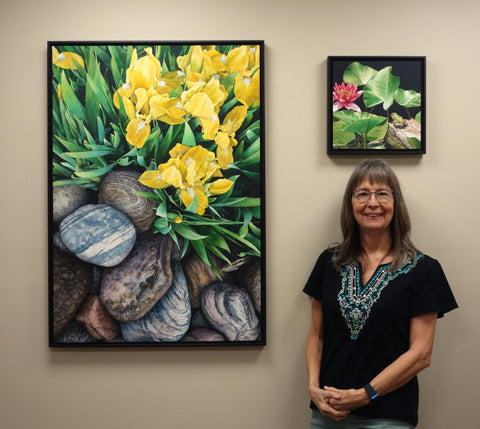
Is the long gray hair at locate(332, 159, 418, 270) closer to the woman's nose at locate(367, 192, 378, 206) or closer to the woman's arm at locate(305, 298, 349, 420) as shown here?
the woman's nose at locate(367, 192, 378, 206)

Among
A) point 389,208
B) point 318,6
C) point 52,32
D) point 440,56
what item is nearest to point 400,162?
point 389,208

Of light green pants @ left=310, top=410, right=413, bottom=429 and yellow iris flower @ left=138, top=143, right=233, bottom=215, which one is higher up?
yellow iris flower @ left=138, top=143, right=233, bottom=215

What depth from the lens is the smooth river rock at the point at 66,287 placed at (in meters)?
1.69

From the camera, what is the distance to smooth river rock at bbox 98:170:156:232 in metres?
Answer: 1.68

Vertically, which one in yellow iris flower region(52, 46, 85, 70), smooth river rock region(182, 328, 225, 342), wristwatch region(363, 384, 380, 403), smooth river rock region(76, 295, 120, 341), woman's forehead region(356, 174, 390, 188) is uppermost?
yellow iris flower region(52, 46, 85, 70)

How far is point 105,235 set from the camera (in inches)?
66.2

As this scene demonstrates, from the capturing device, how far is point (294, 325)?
5.66 feet

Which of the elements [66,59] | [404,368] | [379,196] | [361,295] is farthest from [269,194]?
[66,59]

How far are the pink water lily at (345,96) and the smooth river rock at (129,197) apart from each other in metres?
0.80

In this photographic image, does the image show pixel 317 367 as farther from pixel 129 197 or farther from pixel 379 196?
pixel 129 197

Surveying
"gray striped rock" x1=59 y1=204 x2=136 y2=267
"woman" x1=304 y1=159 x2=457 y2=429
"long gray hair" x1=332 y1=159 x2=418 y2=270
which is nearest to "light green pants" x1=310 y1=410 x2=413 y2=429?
"woman" x1=304 y1=159 x2=457 y2=429

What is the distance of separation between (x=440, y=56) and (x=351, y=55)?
1.14ft

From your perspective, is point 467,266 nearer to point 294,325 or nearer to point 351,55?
point 294,325

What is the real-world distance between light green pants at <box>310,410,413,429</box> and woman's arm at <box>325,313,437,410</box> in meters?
0.07
